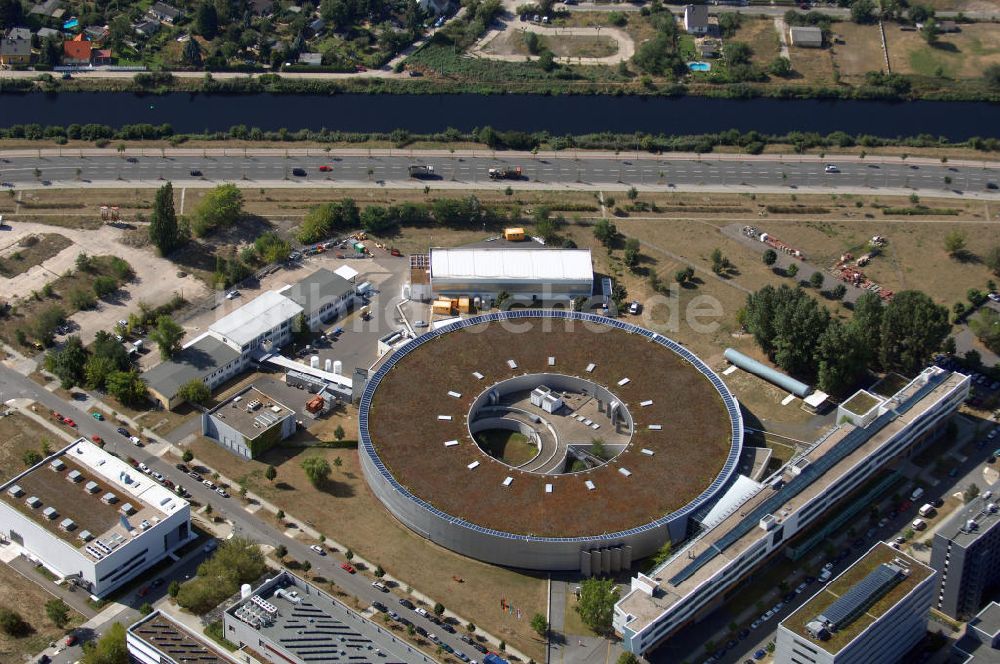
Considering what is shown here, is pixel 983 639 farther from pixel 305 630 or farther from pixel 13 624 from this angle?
pixel 13 624

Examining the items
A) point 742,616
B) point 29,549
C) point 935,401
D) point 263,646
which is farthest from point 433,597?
point 935,401

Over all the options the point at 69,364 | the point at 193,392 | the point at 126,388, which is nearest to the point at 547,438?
the point at 193,392

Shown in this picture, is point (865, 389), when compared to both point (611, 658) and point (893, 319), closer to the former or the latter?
point (893, 319)

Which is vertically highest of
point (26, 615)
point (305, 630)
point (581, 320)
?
point (581, 320)

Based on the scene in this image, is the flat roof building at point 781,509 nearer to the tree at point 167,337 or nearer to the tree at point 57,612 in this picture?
the tree at point 57,612

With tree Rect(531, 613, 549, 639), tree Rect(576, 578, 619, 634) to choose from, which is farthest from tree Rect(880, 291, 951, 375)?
tree Rect(531, 613, 549, 639)

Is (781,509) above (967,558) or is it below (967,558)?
below
